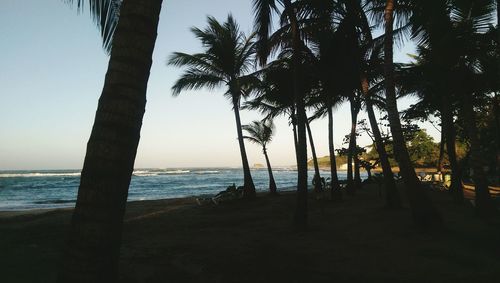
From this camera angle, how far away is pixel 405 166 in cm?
788

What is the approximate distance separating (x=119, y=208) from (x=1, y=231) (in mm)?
10714

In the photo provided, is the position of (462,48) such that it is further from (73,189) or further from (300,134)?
(73,189)

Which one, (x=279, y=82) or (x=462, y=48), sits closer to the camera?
(x=462, y=48)

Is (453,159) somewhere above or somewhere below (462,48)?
below

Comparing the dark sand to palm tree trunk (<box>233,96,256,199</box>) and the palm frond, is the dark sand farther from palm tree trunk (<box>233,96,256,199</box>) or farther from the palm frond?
palm tree trunk (<box>233,96,256,199</box>)

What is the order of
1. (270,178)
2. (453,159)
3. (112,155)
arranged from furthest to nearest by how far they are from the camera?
1. (270,178)
2. (453,159)
3. (112,155)

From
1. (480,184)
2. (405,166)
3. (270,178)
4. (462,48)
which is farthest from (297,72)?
(270,178)

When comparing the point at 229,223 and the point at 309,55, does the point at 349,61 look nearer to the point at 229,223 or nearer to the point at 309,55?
the point at 309,55

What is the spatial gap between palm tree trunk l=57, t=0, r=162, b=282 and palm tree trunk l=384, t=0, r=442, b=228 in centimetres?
679

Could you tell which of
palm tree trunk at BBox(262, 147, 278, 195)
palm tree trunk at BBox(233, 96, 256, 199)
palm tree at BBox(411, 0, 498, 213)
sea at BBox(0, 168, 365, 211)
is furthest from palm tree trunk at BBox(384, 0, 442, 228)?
sea at BBox(0, 168, 365, 211)

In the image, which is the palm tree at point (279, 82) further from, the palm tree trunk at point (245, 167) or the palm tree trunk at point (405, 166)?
the palm tree trunk at point (405, 166)

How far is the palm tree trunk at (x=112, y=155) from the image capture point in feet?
7.56

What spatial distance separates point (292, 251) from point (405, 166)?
3.27 metres

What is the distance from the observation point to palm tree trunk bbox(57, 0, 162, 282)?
230cm
